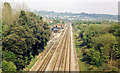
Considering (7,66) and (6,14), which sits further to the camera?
(6,14)

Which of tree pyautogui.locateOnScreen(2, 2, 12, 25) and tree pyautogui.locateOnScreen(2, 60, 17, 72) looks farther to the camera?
tree pyautogui.locateOnScreen(2, 2, 12, 25)

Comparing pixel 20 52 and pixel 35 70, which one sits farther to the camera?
pixel 35 70

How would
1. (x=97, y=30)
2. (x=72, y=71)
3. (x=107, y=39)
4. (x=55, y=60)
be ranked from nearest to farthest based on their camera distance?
(x=72, y=71) < (x=107, y=39) < (x=55, y=60) < (x=97, y=30)

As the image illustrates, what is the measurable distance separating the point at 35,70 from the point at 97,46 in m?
11.3

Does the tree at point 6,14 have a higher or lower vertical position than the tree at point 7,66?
higher

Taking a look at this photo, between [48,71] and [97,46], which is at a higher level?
[97,46]

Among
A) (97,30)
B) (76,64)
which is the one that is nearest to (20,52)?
(76,64)

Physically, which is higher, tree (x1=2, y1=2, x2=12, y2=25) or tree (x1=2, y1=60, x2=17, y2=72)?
tree (x1=2, y1=2, x2=12, y2=25)

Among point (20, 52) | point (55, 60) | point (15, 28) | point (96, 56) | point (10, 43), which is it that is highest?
point (15, 28)

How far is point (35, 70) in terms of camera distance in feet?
68.1

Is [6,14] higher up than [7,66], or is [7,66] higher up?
[6,14]

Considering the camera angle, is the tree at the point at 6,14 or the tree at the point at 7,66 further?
the tree at the point at 6,14

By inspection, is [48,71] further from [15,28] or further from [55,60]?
[15,28]

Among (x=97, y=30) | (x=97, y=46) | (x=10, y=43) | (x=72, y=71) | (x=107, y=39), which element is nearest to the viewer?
(x=10, y=43)
